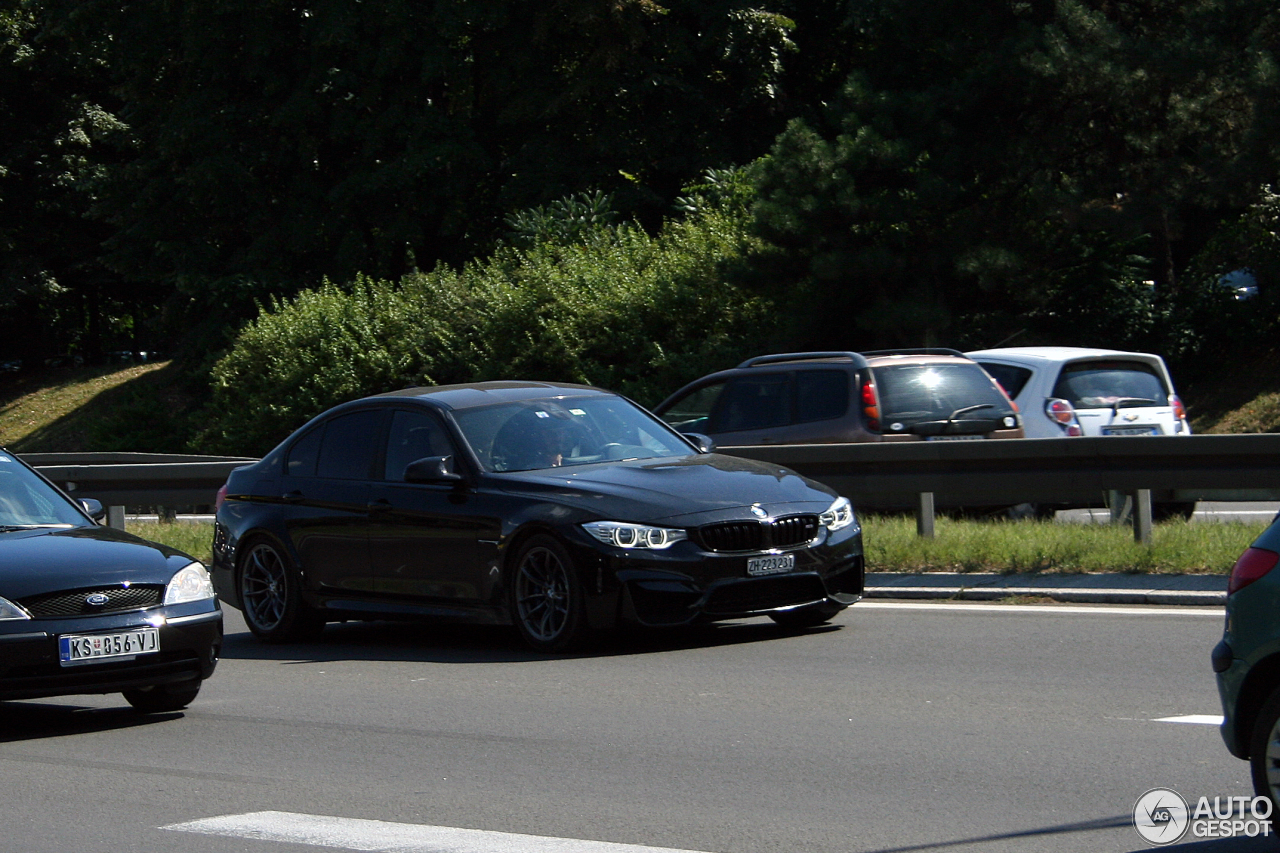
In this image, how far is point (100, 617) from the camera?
834 centimetres

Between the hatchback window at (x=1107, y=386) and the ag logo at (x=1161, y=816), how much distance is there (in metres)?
10.5

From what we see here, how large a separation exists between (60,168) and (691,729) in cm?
5033

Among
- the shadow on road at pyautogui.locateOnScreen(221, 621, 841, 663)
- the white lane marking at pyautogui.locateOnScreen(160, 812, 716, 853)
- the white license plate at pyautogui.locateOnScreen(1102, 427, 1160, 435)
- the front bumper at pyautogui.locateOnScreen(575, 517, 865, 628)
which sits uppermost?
the white license plate at pyautogui.locateOnScreen(1102, 427, 1160, 435)

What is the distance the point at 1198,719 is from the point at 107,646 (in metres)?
4.99

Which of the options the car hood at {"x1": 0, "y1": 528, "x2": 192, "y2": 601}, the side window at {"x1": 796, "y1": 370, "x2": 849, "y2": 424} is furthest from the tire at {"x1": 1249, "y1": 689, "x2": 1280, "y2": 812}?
the side window at {"x1": 796, "y1": 370, "x2": 849, "y2": 424}

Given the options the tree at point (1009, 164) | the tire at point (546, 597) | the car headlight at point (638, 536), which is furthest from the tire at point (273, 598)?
the tree at point (1009, 164)

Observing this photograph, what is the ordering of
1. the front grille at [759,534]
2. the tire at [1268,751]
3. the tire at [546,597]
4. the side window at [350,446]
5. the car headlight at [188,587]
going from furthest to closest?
the side window at [350,446] → the tire at [546,597] → the front grille at [759,534] → the car headlight at [188,587] → the tire at [1268,751]

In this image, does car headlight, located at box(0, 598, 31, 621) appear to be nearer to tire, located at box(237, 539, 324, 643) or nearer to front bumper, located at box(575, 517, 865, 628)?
front bumper, located at box(575, 517, 865, 628)

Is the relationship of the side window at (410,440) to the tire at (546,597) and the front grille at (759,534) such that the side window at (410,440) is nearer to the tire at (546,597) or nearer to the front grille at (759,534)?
the tire at (546,597)

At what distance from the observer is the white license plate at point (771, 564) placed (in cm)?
1006

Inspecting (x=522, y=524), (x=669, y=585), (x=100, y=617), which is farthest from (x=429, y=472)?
(x=100, y=617)

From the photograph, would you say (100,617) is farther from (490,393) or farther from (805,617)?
(805,617)

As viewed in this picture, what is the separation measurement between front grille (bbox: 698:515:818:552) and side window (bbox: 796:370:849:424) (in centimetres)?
544

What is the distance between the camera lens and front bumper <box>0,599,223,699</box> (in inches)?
320
